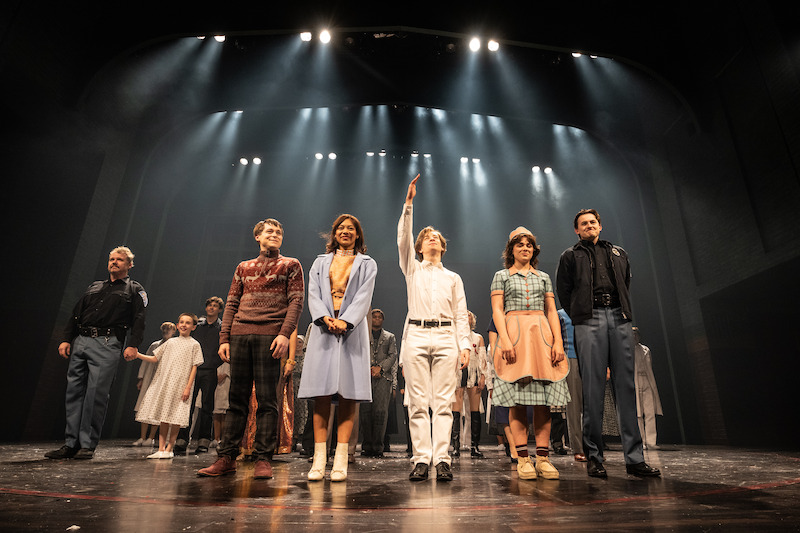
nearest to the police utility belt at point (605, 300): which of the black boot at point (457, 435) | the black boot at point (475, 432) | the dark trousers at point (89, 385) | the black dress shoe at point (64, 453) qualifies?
the black boot at point (475, 432)

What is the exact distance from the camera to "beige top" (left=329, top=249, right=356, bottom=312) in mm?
3094

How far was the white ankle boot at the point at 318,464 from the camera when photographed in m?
2.78

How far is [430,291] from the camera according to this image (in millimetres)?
3326

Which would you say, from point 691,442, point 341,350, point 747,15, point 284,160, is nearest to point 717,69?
point 747,15

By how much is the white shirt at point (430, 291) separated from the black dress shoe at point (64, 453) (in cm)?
323

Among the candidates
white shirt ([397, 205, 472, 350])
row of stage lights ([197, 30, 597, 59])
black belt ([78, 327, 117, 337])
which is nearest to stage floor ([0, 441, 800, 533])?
white shirt ([397, 205, 472, 350])

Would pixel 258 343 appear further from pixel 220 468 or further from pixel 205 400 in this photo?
pixel 205 400

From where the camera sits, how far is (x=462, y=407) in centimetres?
632

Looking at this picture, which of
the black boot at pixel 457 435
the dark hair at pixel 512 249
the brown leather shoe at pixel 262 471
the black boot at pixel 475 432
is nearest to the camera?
the brown leather shoe at pixel 262 471

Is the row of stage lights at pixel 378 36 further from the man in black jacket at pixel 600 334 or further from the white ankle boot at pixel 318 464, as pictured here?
the white ankle boot at pixel 318 464

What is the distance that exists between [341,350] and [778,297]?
275 inches

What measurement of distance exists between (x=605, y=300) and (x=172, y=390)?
431 centimetres

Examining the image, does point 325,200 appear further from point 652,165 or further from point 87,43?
point 652,165

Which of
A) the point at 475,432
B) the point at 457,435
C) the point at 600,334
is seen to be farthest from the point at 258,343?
the point at 457,435
